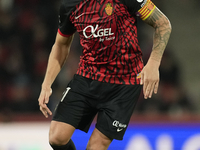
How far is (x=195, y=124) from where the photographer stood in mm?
3934

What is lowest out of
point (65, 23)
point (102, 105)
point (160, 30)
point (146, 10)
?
point (102, 105)

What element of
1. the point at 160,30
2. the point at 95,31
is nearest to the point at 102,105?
the point at 95,31

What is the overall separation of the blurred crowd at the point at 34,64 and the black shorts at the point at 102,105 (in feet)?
10.6

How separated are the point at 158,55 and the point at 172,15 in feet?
17.9

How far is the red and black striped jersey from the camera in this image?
233cm

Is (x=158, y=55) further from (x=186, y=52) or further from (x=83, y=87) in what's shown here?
(x=186, y=52)

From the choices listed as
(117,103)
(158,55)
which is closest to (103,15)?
(158,55)

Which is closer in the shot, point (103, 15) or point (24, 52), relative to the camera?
point (103, 15)

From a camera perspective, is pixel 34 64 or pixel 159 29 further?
pixel 34 64

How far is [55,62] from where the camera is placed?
2.71 meters

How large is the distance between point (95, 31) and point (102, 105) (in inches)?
22.5

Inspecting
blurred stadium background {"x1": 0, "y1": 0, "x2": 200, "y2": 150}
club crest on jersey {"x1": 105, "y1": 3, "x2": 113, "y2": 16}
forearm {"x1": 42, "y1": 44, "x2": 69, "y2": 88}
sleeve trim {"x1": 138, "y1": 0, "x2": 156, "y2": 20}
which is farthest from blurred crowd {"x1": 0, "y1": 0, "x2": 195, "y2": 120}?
sleeve trim {"x1": 138, "y1": 0, "x2": 156, "y2": 20}

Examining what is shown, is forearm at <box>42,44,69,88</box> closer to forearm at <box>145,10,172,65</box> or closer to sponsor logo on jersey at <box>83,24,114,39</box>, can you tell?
sponsor logo on jersey at <box>83,24,114,39</box>

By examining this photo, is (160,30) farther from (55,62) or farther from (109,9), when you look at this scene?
(55,62)
